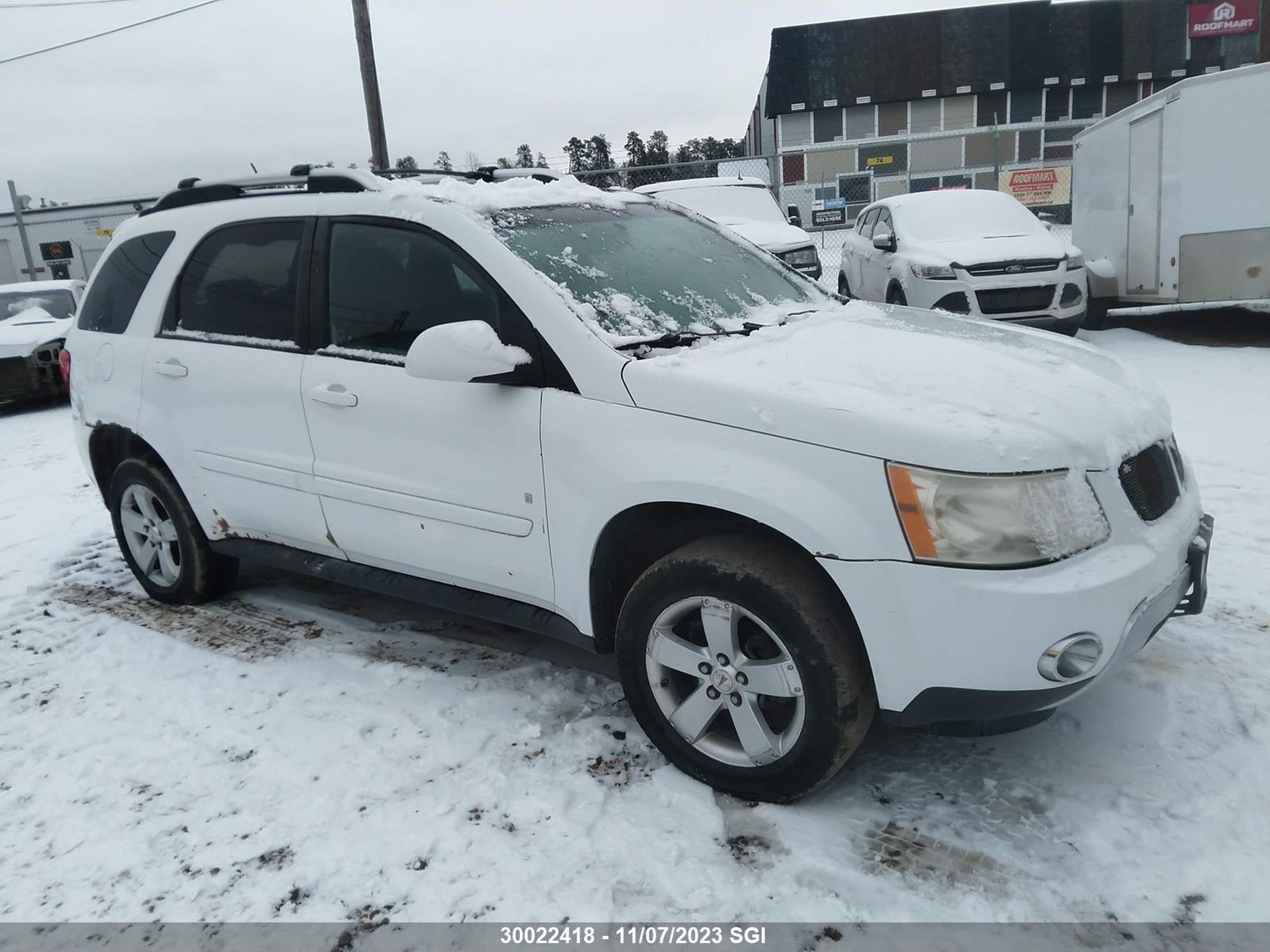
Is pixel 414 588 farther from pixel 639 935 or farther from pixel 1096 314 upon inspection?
pixel 1096 314

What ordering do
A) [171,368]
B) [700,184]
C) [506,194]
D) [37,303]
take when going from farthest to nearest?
1. [700,184]
2. [37,303]
3. [171,368]
4. [506,194]

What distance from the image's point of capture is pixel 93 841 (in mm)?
2748

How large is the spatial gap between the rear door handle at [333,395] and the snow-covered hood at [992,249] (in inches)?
285

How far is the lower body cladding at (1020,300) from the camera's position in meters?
8.94

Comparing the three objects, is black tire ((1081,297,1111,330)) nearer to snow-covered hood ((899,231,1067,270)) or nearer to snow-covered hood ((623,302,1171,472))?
snow-covered hood ((899,231,1067,270))

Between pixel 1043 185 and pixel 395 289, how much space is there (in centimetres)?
2463

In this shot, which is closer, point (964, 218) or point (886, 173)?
point (964, 218)

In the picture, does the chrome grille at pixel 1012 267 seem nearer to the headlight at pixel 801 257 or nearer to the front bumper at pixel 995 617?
the headlight at pixel 801 257

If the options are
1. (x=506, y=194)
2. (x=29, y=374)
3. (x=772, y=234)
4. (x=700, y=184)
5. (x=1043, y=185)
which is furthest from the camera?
(x=1043, y=185)

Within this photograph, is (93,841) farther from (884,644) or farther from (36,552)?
(36,552)

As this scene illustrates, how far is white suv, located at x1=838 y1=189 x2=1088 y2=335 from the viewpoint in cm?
898

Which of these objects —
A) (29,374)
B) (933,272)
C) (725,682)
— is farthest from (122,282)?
(29,374)

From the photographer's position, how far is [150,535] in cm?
446

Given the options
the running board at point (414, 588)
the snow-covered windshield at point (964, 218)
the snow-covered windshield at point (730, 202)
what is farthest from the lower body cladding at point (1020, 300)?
the running board at point (414, 588)
